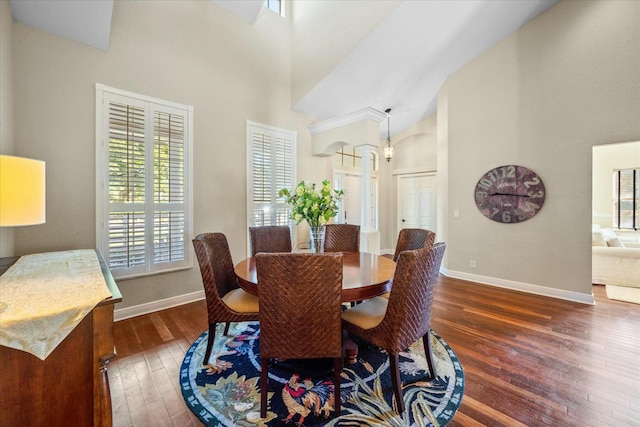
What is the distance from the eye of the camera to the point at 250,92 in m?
3.86

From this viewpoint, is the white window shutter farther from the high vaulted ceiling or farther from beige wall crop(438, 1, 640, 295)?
beige wall crop(438, 1, 640, 295)

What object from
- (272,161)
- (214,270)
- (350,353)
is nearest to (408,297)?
(350,353)

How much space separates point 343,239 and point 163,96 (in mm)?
2756

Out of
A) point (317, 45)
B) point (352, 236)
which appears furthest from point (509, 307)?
point (317, 45)

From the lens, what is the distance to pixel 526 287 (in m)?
3.82

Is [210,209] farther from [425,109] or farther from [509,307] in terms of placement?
[425,109]

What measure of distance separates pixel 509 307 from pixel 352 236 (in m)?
2.14

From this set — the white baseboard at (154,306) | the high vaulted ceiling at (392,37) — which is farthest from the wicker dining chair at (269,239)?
the high vaulted ceiling at (392,37)

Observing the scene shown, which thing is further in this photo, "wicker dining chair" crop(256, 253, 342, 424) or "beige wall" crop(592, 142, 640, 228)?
"beige wall" crop(592, 142, 640, 228)

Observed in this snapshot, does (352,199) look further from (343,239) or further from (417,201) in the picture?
(343,239)

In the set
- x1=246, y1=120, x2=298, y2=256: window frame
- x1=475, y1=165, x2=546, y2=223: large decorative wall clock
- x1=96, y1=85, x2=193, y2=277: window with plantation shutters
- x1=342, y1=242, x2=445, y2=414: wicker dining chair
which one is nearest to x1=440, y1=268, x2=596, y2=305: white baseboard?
x1=475, y1=165, x2=546, y2=223: large decorative wall clock

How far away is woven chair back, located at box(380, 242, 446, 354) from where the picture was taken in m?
1.51

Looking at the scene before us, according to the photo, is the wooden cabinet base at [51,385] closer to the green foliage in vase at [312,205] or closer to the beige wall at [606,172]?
the green foliage in vase at [312,205]

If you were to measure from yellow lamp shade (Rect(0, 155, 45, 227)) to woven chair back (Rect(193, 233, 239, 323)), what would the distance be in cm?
86
